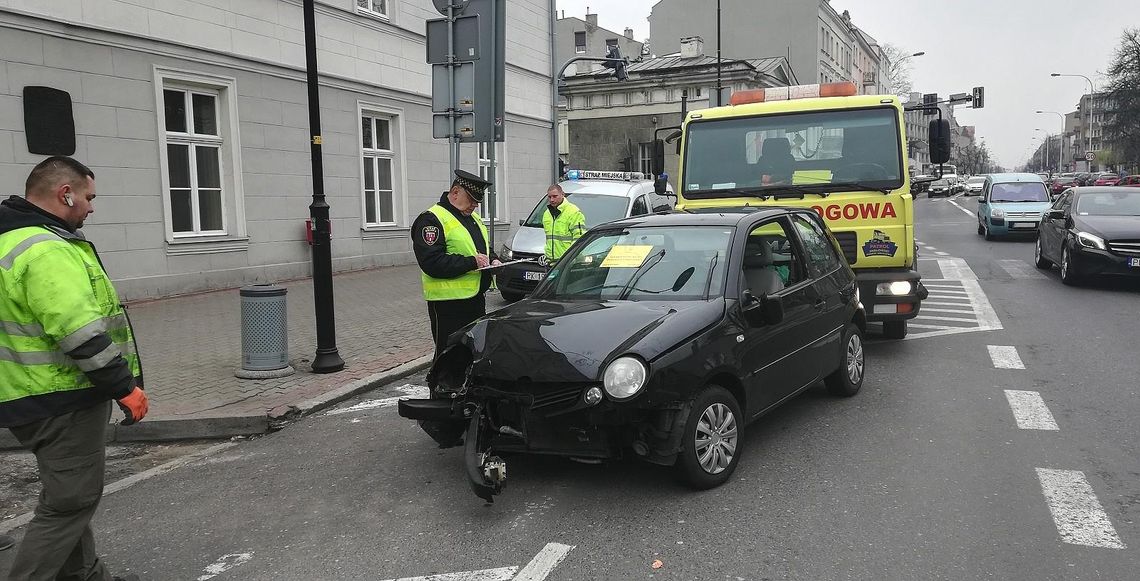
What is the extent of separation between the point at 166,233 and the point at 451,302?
295 inches

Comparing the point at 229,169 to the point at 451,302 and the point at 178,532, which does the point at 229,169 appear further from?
the point at 178,532

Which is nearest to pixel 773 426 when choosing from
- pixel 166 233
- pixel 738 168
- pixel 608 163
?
pixel 738 168

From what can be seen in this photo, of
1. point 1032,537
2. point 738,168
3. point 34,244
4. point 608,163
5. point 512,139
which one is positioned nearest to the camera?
point 34,244

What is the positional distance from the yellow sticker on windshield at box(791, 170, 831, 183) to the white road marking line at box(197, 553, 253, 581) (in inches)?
250

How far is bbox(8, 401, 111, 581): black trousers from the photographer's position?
3.20 metres

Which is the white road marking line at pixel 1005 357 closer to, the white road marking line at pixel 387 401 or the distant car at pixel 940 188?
the white road marking line at pixel 387 401

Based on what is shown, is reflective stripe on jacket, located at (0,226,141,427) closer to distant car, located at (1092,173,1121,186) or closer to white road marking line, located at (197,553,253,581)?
white road marking line, located at (197,553,253,581)

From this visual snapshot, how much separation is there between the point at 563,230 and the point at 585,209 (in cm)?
300

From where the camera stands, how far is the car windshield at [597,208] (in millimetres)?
13180

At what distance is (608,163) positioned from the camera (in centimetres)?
4909

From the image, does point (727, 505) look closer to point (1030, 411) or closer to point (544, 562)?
point (544, 562)

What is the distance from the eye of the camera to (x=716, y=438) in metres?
4.64

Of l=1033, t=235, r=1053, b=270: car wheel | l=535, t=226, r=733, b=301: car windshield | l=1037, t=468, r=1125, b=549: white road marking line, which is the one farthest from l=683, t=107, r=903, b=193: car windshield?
l=1033, t=235, r=1053, b=270: car wheel

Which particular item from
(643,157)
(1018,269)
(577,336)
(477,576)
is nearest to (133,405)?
(477,576)
